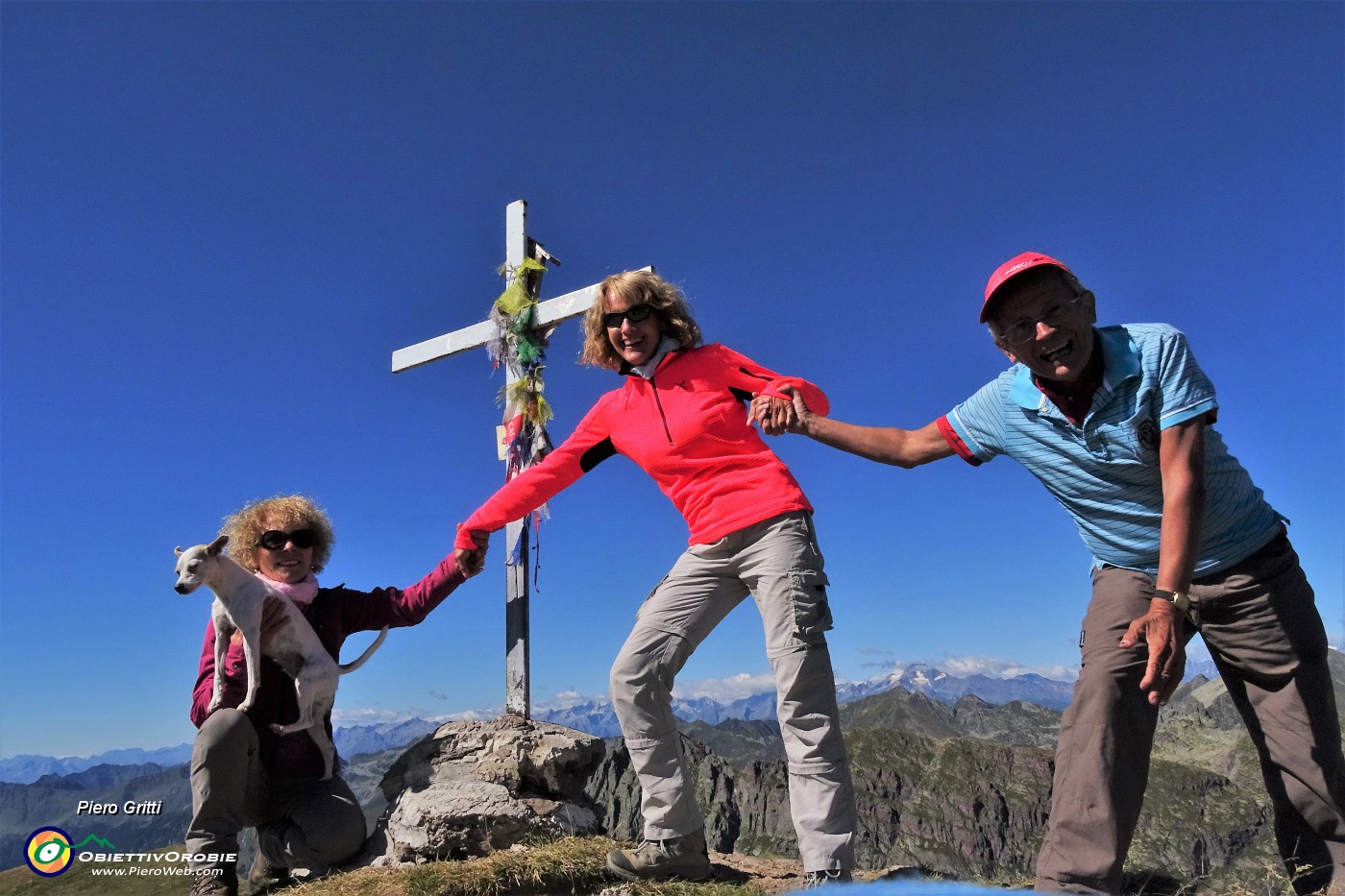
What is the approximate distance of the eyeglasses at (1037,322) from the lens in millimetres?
3402

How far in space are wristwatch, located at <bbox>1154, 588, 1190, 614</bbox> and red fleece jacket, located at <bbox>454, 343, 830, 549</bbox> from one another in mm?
1967

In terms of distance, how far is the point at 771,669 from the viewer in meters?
4.40

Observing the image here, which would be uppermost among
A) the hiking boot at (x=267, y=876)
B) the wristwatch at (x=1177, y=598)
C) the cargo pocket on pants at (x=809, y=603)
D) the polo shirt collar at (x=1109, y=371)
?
the polo shirt collar at (x=1109, y=371)

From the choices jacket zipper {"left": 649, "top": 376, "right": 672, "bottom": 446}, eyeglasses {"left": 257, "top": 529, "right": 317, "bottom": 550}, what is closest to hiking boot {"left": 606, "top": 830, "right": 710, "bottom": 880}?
jacket zipper {"left": 649, "top": 376, "right": 672, "bottom": 446}

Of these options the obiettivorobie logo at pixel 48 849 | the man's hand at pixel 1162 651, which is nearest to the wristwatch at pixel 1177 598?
the man's hand at pixel 1162 651

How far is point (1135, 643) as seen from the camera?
10.4ft

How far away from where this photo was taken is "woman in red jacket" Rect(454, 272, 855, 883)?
423 centimetres

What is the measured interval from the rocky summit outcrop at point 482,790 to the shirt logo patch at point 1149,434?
4.51 m

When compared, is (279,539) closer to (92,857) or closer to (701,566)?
(92,857)

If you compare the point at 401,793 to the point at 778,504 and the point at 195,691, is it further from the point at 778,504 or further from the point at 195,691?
the point at 778,504

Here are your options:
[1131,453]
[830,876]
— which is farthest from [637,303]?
[830,876]

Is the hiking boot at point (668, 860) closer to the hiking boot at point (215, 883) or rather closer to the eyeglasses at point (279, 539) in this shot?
the hiking boot at point (215, 883)

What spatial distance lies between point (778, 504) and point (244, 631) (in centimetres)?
340

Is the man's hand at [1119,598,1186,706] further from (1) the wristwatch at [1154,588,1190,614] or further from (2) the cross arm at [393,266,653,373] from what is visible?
(2) the cross arm at [393,266,653,373]
